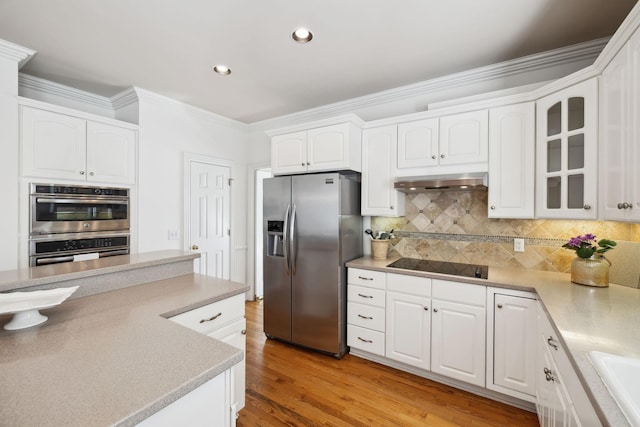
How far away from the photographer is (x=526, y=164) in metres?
2.12

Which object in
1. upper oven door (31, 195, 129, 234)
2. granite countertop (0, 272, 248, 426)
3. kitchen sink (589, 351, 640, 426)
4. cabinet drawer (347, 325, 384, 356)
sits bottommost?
cabinet drawer (347, 325, 384, 356)

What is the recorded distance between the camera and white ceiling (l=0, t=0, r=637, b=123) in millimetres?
1794

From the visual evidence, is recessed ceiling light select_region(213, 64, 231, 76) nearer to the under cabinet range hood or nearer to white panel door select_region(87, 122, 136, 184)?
white panel door select_region(87, 122, 136, 184)

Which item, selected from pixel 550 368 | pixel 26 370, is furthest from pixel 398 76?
pixel 26 370

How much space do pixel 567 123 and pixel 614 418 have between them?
1859 millimetres

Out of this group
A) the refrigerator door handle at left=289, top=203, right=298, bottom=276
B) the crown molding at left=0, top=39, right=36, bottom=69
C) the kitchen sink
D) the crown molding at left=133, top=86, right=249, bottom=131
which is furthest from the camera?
the crown molding at left=133, top=86, right=249, bottom=131

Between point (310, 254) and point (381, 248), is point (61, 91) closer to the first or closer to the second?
point (310, 254)

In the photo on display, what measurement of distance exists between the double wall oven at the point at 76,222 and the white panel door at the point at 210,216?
74cm

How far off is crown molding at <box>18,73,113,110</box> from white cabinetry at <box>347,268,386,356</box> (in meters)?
3.37

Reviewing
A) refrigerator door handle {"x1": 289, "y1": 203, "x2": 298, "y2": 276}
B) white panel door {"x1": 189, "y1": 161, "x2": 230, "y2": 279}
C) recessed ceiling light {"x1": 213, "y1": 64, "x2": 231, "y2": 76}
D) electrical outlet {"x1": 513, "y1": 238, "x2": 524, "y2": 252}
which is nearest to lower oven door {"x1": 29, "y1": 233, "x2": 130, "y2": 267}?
white panel door {"x1": 189, "y1": 161, "x2": 230, "y2": 279}

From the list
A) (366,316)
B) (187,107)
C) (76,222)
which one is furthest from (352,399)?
(187,107)

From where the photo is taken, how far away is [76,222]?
261 cm

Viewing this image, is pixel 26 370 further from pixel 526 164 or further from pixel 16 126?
pixel 526 164

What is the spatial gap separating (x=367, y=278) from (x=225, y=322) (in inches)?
52.4
